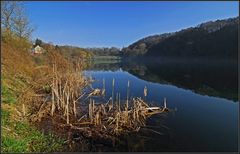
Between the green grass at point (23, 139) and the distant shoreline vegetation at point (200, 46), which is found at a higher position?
the distant shoreline vegetation at point (200, 46)

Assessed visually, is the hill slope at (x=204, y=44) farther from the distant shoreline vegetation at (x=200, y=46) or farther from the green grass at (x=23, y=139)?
the green grass at (x=23, y=139)

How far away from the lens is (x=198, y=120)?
16391 millimetres

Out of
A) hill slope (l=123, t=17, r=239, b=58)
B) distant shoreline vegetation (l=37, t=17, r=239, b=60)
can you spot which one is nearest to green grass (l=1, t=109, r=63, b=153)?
distant shoreline vegetation (l=37, t=17, r=239, b=60)

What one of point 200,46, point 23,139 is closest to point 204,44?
point 200,46

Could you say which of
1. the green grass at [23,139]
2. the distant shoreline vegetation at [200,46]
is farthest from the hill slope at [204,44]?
the green grass at [23,139]

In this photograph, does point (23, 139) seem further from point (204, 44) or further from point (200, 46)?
point (200, 46)

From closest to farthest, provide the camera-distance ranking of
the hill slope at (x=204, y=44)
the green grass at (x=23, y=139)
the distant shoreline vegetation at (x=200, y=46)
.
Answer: the green grass at (x=23, y=139) < the distant shoreline vegetation at (x=200, y=46) < the hill slope at (x=204, y=44)

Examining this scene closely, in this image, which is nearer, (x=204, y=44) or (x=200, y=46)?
(x=204, y=44)

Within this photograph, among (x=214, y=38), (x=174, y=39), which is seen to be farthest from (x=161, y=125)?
(x=174, y=39)

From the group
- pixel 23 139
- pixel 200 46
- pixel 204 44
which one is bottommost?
pixel 23 139

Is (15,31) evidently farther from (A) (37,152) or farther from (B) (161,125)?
(A) (37,152)

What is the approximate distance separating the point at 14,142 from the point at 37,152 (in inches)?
30.0

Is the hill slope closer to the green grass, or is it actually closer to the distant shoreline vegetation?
the distant shoreline vegetation

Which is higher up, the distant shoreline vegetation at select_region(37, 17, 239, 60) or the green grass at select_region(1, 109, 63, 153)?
the distant shoreline vegetation at select_region(37, 17, 239, 60)
